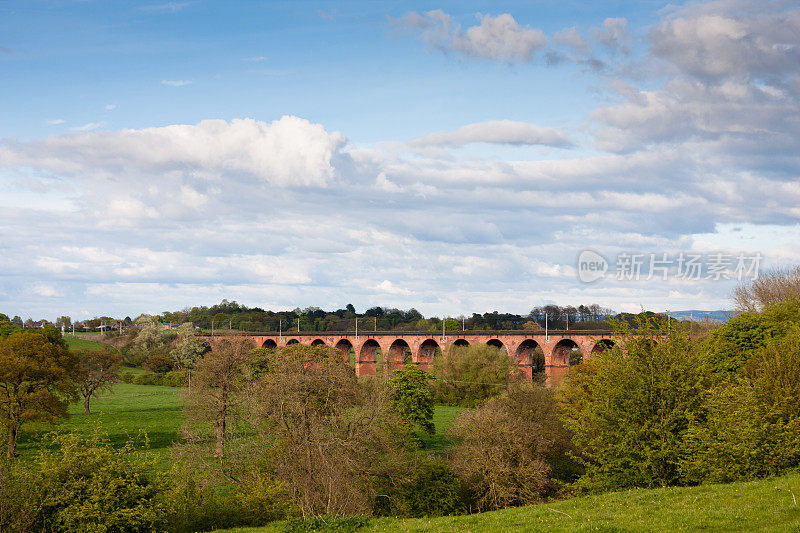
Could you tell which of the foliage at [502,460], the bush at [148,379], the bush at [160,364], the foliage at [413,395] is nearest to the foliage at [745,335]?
the foliage at [502,460]

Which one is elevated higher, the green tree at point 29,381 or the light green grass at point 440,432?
the green tree at point 29,381

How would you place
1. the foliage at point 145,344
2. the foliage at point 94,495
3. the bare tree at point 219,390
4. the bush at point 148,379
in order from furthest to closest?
the foliage at point 145,344 < the bush at point 148,379 < the bare tree at point 219,390 < the foliage at point 94,495

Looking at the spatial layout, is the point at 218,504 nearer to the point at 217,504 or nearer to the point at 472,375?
the point at 217,504

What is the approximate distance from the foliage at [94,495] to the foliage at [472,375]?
56109 millimetres

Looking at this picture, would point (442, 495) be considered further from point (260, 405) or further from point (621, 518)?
point (621, 518)

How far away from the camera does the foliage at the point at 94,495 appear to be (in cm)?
2236

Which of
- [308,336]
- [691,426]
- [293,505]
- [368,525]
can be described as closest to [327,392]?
[293,505]

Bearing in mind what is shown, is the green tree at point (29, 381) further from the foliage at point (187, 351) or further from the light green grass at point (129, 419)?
the foliage at point (187, 351)

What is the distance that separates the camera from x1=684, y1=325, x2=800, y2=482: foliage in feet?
81.2

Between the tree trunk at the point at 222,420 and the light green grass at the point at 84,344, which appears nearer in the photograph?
the tree trunk at the point at 222,420

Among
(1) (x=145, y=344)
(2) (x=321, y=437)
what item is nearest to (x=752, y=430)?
(2) (x=321, y=437)

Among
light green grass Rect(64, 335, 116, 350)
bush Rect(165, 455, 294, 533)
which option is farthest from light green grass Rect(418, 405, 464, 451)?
light green grass Rect(64, 335, 116, 350)

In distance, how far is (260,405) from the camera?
1188 inches

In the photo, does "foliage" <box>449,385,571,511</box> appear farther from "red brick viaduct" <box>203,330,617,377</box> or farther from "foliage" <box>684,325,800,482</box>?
"red brick viaduct" <box>203,330,617,377</box>
